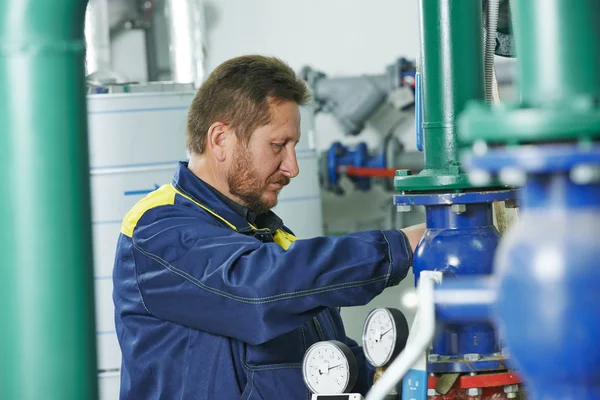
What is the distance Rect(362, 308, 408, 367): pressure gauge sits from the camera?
1.10 meters

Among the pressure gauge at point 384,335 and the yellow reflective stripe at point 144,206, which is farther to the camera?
the yellow reflective stripe at point 144,206

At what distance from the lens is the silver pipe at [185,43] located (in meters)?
3.84

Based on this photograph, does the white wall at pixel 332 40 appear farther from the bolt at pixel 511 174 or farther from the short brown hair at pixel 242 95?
the bolt at pixel 511 174

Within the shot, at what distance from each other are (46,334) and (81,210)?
0.07 metres

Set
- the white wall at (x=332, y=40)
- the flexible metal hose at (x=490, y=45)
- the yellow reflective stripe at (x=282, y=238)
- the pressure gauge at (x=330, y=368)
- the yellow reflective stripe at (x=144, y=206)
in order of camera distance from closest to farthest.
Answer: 1. the flexible metal hose at (x=490, y=45)
2. the pressure gauge at (x=330, y=368)
3. the yellow reflective stripe at (x=144, y=206)
4. the yellow reflective stripe at (x=282, y=238)
5. the white wall at (x=332, y=40)

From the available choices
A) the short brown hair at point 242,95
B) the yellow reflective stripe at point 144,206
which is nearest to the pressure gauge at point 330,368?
the yellow reflective stripe at point 144,206

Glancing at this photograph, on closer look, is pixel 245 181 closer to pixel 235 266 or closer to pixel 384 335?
pixel 235 266

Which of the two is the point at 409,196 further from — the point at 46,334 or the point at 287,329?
the point at 46,334

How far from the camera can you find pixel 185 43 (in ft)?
12.6

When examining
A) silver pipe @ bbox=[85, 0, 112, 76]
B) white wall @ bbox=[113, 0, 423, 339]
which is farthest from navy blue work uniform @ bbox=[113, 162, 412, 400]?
white wall @ bbox=[113, 0, 423, 339]

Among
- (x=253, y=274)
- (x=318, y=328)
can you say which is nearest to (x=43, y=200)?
(x=253, y=274)

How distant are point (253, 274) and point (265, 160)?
43 cm

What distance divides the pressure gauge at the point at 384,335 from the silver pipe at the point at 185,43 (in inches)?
110

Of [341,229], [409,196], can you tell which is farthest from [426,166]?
[341,229]
